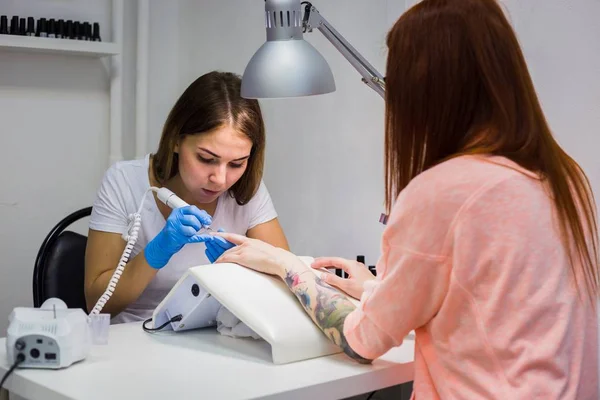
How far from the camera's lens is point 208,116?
2.02 m

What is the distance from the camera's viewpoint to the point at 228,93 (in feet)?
6.79

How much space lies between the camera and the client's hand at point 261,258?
1.56 metres

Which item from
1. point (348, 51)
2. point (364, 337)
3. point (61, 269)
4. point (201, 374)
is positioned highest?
point (348, 51)

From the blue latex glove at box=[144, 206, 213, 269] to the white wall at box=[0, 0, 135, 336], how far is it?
133 cm

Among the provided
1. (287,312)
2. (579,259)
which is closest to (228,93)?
(287,312)

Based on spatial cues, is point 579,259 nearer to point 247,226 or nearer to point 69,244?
point 247,226

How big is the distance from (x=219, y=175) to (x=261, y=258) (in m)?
0.49

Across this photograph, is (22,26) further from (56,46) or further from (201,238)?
(201,238)

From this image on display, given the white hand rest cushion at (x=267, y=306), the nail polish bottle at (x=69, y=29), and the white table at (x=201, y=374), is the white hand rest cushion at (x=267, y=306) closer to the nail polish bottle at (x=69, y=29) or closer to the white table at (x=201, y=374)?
the white table at (x=201, y=374)

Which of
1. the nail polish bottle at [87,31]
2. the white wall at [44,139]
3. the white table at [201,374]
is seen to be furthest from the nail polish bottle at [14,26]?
the white table at [201,374]

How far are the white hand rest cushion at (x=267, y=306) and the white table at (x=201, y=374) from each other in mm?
27

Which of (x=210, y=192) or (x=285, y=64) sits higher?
(x=285, y=64)

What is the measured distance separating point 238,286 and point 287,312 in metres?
0.11

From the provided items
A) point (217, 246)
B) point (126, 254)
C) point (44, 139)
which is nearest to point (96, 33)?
point (44, 139)
